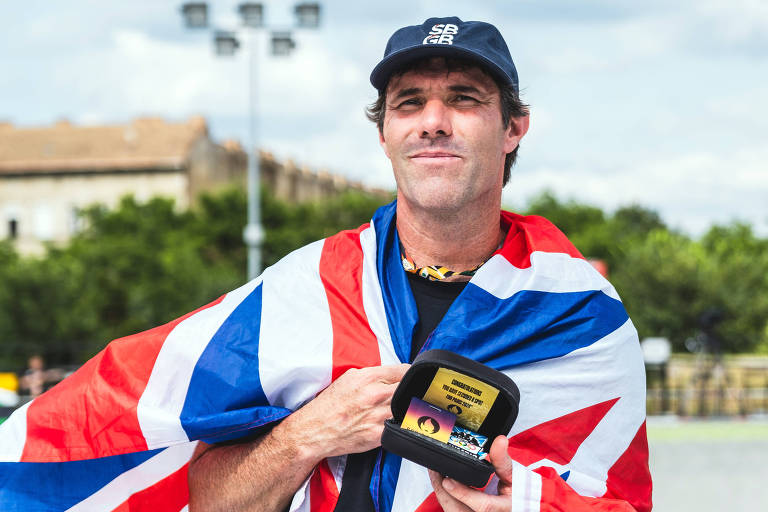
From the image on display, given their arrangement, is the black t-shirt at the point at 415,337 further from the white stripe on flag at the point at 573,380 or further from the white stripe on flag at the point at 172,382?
the white stripe on flag at the point at 172,382

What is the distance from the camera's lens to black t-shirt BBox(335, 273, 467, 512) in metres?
2.38

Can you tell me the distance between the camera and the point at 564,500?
224cm

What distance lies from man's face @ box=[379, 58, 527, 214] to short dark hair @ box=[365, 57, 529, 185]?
1 centimetres

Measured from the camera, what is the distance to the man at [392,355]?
94.0 inches

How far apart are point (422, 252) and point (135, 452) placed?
94cm


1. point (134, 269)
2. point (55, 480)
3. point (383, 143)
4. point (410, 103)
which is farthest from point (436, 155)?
point (134, 269)

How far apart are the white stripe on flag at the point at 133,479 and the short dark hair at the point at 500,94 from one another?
41.6 inches

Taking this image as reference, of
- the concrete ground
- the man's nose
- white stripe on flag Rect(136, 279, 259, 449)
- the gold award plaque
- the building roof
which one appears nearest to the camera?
the gold award plaque

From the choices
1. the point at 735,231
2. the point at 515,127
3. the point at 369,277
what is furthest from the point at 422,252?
the point at 735,231

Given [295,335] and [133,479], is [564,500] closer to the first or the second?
[295,335]

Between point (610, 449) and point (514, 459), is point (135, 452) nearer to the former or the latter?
point (514, 459)

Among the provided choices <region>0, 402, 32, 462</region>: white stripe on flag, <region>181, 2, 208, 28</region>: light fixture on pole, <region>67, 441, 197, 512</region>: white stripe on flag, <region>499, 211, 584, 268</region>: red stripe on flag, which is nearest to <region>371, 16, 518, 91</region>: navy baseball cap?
<region>499, 211, 584, 268</region>: red stripe on flag

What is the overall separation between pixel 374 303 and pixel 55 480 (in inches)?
39.1

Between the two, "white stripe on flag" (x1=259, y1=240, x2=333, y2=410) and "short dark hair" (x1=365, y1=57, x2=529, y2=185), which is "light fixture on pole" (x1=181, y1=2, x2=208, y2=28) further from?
"white stripe on flag" (x1=259, y1=240, x2=333, y2=410)
